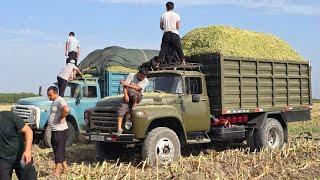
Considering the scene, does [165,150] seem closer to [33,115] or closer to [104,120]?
[104,120]

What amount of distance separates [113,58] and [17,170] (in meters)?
12.6

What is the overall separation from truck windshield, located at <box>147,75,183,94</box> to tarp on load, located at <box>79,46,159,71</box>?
6.49 meters

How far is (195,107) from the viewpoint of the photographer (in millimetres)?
11359

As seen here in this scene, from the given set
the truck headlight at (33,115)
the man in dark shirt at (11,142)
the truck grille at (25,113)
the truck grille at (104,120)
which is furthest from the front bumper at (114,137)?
the truck grille at (25,113)

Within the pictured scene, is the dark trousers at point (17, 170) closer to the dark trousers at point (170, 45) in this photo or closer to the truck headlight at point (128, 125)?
the truck headlight at point (128, 125)

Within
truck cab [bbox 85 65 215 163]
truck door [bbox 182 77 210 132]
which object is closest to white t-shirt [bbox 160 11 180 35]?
truck cab [bbox 85 65 215 163]

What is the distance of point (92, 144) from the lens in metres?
14.4

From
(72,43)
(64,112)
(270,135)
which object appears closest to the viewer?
(64,112)

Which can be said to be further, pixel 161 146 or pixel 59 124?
pixel 161 146

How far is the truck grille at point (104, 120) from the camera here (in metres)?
10.4

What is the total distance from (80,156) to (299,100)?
6.38m

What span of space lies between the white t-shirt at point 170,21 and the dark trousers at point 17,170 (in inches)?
275

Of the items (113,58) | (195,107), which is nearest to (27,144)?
(195,107)

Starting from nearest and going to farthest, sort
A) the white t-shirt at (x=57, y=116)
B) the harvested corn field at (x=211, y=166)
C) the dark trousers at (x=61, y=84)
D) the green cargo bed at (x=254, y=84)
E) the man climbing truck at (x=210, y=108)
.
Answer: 1. the harvested corn field at (x=211, y=166)
2. the white t-shirt at (x=57, y=116)
3. the man climbing truck at (x=210, y=108)
4. the green cargo bed at (x=254, y=84)
5. the dark trousers at (x=61, y=84)
